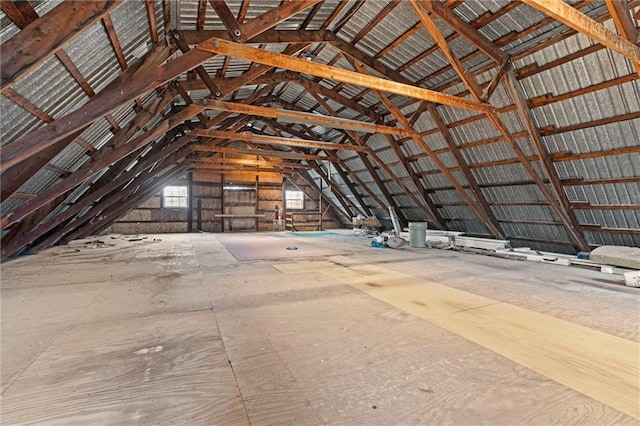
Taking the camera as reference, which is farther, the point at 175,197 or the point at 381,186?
the point at 175,197

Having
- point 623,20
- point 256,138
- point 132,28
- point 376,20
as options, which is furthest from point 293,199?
point 623,20

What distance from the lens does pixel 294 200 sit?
52.3 feet

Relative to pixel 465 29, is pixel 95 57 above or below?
below

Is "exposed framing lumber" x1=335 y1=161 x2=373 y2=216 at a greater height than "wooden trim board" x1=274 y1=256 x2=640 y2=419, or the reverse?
"exposed framing lumber" x1=335 y1=161 x2=373 y2=216

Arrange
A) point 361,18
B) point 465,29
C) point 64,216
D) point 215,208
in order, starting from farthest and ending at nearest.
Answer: point 215,208, point 64,216, point 361,18, point 465,29

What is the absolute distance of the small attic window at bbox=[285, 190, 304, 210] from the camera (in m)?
15.8

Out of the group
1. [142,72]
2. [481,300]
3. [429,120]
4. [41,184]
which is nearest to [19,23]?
[142,72]

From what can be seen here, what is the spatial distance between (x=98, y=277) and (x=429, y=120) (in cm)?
→ 774

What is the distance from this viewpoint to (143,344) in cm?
224

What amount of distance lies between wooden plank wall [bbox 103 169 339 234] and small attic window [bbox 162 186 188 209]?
190 millimetres

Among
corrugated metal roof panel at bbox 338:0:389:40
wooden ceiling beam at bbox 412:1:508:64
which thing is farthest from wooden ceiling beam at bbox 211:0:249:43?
corrugated metal roof panel at bbox 338:0:389:40

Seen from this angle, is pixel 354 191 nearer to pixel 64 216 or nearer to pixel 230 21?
pixel 230 21

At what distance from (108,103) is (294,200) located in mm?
12759

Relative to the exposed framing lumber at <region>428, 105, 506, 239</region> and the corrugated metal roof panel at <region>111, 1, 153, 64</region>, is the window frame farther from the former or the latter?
the corrugated metal roof panel at <region>111, 1, 153, 64</region>
